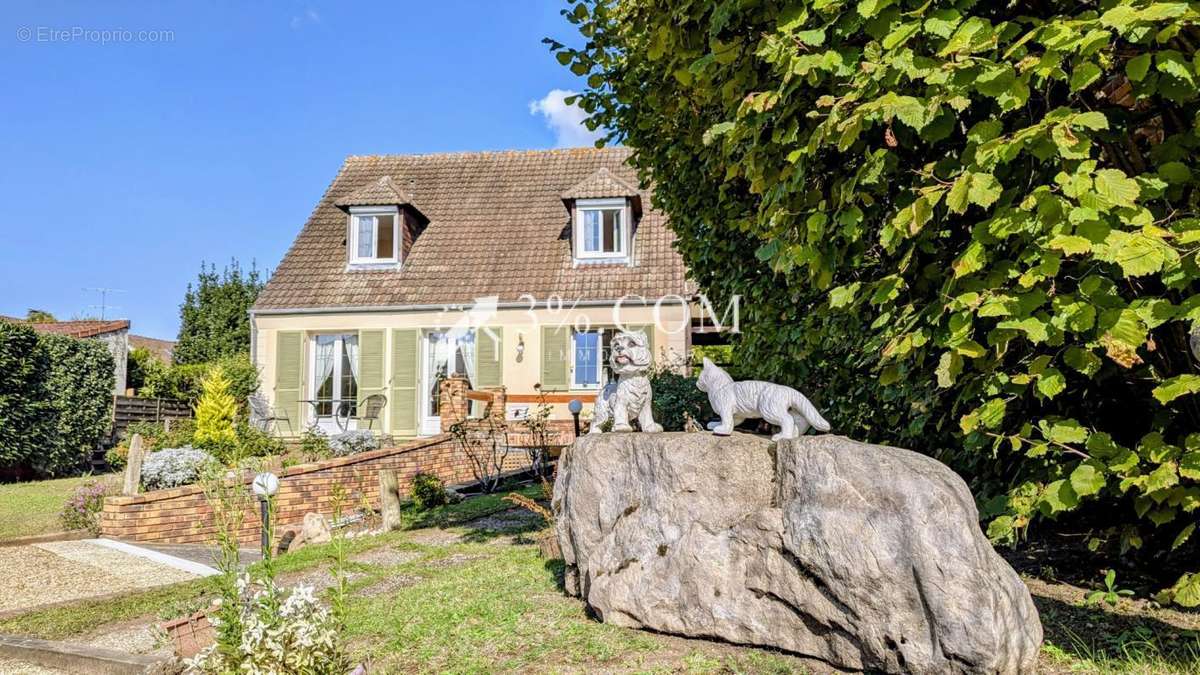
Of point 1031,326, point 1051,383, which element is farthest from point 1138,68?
point 1051,383

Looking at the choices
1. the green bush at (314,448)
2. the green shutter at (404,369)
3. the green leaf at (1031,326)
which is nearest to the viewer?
the green leaf at (1031,326)

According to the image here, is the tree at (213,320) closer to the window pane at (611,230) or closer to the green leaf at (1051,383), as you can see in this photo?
the window pane at (611,230)

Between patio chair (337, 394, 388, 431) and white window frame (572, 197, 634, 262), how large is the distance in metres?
5.47

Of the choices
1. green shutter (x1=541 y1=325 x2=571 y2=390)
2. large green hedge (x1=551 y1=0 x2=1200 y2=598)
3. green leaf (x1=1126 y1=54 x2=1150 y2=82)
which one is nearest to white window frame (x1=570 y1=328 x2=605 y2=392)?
green shutter (x1=541 y1=325 x2=571 y2=390)

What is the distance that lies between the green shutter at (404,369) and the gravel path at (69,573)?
7.68m

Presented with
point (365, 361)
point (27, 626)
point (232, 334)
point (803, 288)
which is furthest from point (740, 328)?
point (232, 334)

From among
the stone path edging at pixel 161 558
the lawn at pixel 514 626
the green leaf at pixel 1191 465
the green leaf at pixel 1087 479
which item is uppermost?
the green leaf at pixel 1191 465

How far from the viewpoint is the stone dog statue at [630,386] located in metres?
5.06

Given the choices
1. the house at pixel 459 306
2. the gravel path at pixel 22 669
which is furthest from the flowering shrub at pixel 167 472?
the gravel path at pixel 22 669

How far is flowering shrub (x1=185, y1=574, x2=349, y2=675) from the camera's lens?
3090 mm

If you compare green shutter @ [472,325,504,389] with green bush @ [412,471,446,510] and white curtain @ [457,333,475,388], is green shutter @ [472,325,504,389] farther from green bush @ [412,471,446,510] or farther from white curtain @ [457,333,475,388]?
green bush @ [412,471,446,510]

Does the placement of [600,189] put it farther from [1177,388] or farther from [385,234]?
[1177,388]

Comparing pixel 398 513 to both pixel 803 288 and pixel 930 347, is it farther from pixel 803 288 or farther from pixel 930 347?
pixel 930 347

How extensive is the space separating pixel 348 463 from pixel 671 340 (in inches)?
284
